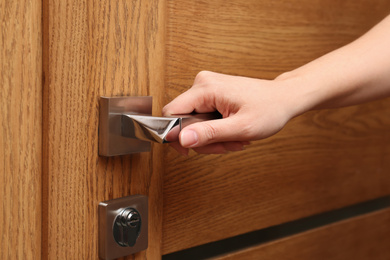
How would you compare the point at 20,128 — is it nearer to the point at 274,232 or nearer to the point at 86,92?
the point at 86,92

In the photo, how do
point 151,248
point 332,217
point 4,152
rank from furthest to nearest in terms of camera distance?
point 332,217 < point 151,248 < point 4,152

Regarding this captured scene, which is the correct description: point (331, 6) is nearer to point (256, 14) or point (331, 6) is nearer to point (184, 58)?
point (256, 14)

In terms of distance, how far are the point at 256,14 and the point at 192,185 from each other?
0.73 feet

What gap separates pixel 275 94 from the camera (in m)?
0.45

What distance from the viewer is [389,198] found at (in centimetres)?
85

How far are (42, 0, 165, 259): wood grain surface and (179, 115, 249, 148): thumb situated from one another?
8 cm

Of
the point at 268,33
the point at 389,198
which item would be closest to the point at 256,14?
the point at 268,33

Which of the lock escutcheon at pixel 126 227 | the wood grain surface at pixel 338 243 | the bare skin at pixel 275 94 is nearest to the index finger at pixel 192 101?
the bare skin at pixel 275 94

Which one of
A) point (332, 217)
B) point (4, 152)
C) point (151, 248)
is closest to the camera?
point (4, 152)

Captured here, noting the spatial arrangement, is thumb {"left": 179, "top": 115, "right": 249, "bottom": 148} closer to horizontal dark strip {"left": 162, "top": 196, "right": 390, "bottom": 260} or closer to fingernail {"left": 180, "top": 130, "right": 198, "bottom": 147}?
fingernail {"left": 180, "top": 130, "right": 198, "bottom": 147}

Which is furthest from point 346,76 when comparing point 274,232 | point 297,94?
point 274,232

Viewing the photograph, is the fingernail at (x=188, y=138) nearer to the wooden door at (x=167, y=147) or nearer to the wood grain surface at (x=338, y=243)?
the wooden door at (x=167, y=147)

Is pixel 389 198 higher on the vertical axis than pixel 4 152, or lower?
lower

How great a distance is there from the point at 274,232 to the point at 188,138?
32 centimetres
